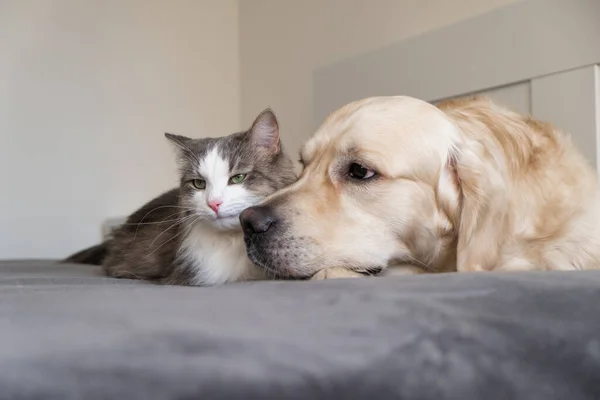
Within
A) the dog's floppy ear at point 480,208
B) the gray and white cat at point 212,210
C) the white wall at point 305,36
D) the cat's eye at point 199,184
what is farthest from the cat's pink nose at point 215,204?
the white wall at point 305,36

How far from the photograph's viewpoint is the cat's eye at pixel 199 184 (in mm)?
1410

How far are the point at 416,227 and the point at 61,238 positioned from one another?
2.26 meters

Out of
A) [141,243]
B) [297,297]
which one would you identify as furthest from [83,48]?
[297,297]

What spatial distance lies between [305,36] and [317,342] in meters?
2.63

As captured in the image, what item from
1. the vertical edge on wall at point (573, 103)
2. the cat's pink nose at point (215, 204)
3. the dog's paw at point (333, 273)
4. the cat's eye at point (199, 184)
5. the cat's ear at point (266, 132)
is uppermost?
the vertical edge on wall at point (573, 103)

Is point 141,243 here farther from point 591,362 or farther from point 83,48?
point 83,48

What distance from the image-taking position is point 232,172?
4.45 feet

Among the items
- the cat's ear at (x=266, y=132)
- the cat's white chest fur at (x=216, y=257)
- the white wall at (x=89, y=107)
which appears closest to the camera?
the cat's white chest fur at (x=216, y=257)

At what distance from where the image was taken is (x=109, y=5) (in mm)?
3029

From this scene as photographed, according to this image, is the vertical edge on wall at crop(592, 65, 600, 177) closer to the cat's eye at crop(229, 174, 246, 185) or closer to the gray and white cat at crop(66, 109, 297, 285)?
the gray and white cat at crop(66, 109, 297, 285)

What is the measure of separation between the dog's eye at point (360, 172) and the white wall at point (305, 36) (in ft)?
3.93

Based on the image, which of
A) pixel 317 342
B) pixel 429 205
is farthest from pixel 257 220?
pixel 317 342

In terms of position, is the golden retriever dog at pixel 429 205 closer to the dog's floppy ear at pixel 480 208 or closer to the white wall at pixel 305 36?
the dog's floppy ear at pixel 480 208

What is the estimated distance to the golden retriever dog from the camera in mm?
1060
